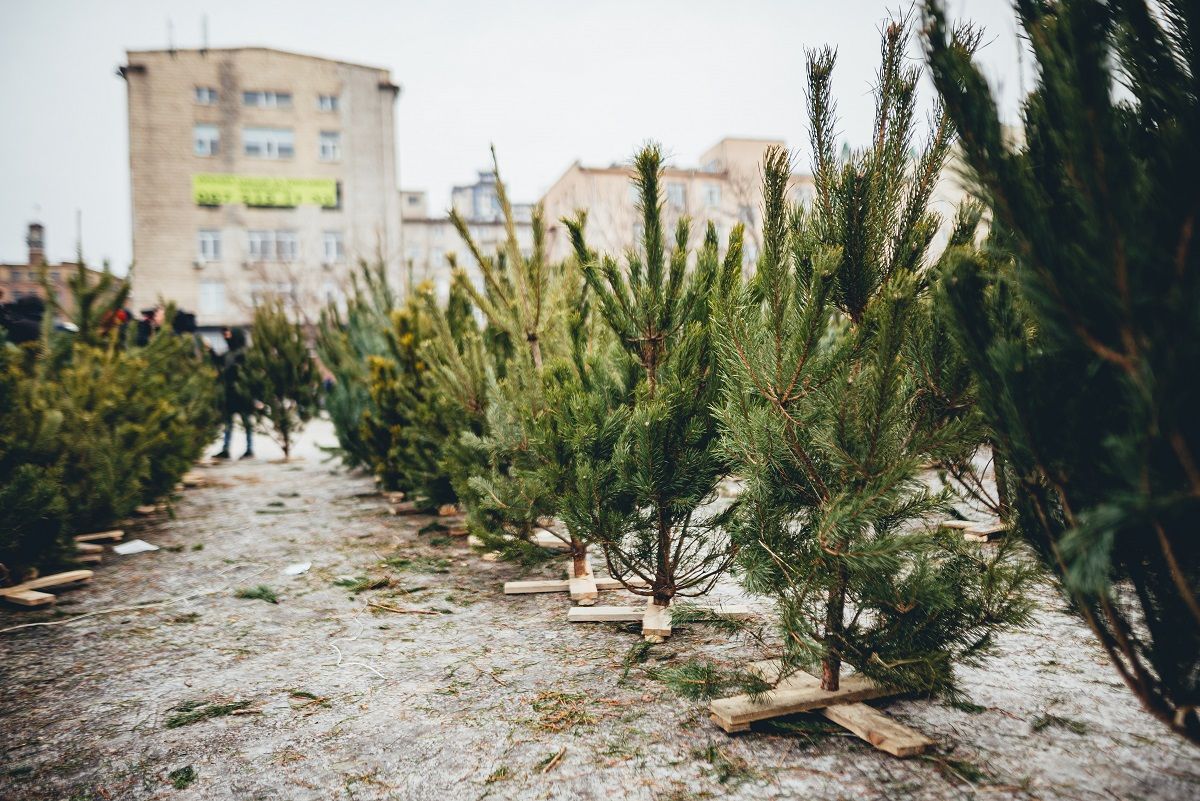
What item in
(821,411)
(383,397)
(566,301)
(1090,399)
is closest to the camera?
(1090,399)

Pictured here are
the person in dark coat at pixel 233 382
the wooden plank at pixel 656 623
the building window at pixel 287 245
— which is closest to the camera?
the wooden plank at pixel 656 623

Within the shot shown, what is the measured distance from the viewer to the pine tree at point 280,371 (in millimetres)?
11070

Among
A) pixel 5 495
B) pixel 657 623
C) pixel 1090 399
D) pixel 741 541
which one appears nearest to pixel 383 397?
pixel 5 495

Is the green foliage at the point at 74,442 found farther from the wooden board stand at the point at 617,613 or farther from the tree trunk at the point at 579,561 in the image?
the wooden board stand at the point at 617,613

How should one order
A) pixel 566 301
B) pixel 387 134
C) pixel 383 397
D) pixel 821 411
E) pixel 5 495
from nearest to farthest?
pixel 821 411 → pixel 5 495 → pixel 566 301 → pixel 383 397 → pixel 387 134

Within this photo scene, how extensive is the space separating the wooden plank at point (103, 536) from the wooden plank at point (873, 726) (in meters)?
5.63

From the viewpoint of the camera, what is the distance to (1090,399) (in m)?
1.67

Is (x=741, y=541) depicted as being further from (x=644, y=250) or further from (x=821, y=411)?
(x=644, y=250)

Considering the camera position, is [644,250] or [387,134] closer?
[644,250]

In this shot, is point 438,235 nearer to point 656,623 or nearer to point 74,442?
point 74,442

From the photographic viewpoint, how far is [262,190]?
33.2m

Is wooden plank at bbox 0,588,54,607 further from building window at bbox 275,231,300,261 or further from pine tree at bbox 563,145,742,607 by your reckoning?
building window at bbox 275,231,300,261

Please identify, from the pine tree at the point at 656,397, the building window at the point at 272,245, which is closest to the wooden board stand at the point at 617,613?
the pine tree at the point at 656,397

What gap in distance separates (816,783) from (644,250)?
2.16 meters
